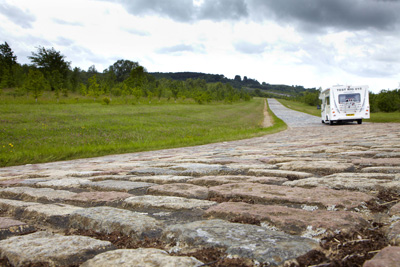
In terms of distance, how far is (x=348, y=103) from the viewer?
18.5 m

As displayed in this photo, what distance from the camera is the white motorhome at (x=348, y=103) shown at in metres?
18.2

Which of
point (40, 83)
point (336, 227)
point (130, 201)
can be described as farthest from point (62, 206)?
point (40, 83)

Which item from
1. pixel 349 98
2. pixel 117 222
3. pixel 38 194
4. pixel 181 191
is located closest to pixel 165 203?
pixel 181 191

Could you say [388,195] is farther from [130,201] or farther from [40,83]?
[40,83]

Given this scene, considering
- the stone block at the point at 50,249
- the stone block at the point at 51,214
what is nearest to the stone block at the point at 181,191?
the stone block at the point at 51,214

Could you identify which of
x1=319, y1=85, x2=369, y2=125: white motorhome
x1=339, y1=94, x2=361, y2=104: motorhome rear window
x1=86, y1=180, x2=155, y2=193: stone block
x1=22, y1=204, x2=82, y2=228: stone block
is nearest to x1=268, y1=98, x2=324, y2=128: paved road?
x1=319, y1=85, x2=369, y2=125: white motorhome

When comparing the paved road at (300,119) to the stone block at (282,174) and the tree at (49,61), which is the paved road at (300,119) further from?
the tree at (49,61)

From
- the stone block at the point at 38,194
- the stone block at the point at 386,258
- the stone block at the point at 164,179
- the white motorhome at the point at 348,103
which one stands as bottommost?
the stone block at the point at 38,194

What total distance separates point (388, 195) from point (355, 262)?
112 cm

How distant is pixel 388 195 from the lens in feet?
6.66

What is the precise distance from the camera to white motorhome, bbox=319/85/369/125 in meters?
18.2

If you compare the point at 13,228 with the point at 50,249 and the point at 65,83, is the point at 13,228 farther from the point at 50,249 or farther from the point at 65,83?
the point at 65,83

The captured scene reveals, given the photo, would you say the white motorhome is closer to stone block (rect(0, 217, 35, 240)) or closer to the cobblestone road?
the cobblestone road

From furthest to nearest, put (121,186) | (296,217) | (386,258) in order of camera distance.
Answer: (121,186) < (296,217) < (386,258)
